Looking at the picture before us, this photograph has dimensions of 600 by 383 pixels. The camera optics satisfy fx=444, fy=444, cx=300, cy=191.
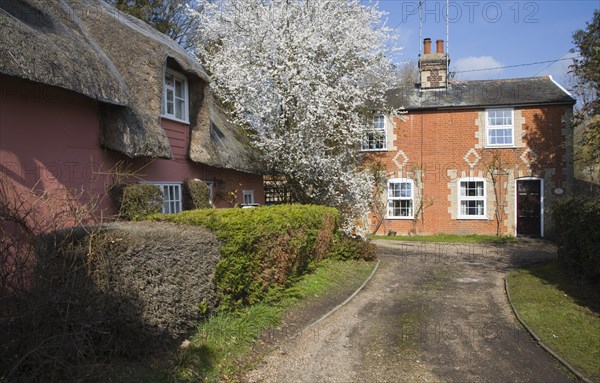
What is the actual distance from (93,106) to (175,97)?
10.2 feet

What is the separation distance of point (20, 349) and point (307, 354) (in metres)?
3.23

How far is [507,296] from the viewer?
29.9ft

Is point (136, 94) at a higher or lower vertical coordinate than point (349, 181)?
higher

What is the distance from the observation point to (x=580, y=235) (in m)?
9.45

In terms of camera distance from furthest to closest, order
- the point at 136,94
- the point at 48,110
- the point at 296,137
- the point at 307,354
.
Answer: the point at 296,137
the point at 136,94
the point at 48,110
the point at 307,354

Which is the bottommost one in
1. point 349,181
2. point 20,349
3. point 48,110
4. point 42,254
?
point 20,349

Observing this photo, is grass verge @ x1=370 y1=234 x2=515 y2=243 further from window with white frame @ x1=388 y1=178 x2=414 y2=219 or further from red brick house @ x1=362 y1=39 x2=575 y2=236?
window with white frame @ x1=388 y1=178 x2=414 y2=219

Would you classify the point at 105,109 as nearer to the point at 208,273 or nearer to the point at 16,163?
the point at 16,163

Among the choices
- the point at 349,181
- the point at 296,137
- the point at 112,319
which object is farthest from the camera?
the point at 349,181

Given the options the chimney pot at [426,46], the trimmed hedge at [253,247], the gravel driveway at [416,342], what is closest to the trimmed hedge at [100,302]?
the trimmed hedge at [253,247]

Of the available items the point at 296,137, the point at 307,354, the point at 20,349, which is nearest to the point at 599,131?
the point at 296,137

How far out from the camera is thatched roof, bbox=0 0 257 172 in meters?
6.06

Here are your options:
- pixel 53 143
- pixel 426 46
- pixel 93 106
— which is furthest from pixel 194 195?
pixel 426 46

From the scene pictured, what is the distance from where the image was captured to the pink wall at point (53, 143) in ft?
20.2
